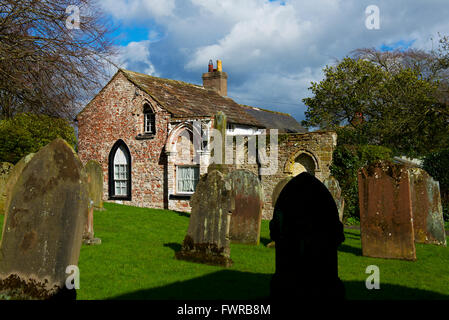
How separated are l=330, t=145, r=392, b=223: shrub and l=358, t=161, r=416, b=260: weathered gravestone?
27.4 ft

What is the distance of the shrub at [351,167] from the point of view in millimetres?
17891

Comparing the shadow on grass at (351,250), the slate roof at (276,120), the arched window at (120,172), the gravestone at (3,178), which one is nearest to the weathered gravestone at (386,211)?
the shadow on grass at (351,250)

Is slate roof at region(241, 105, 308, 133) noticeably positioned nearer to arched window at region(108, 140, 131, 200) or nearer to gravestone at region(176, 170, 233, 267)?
arched window at region(108, 140, 131, 200)

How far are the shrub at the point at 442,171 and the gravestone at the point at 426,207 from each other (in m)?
7.02

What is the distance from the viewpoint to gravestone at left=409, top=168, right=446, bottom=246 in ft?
40.0

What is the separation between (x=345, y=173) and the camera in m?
18.0

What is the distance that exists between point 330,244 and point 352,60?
2978 cm

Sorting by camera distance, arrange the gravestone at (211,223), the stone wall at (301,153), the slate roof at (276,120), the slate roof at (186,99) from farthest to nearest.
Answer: the slate roof at (276,120)
the slate roof at (186,99)
the stone wall at (301,153)
the gravestone at (211,223)

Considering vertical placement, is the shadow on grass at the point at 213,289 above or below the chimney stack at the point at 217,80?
below

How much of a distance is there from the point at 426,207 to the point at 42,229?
35.4ft

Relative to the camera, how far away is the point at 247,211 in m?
11.8

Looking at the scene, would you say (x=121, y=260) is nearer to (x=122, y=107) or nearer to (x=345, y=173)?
(x=345, y=173)

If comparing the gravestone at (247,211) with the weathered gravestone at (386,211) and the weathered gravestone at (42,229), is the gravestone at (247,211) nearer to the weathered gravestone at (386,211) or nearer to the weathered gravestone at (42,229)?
the weathered gravestone at (386,211)
